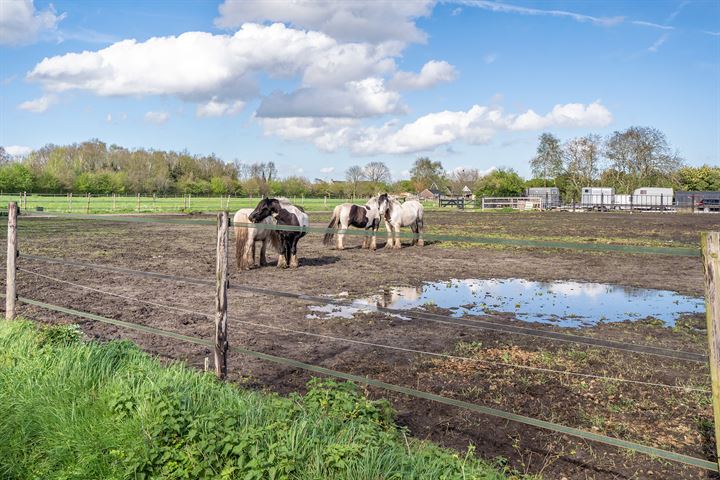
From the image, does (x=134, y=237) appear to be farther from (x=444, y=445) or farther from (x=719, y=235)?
(x=719, y=235)

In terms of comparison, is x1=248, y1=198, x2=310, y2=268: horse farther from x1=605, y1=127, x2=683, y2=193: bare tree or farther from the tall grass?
x1=605, y1=127, x2=683, y2=193: bare tree

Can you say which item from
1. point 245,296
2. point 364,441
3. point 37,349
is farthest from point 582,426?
point 245,296

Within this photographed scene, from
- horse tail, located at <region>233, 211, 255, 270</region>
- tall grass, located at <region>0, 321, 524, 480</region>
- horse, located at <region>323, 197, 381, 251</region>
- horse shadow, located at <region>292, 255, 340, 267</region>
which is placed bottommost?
tall grass, located at <region>0, 321, 524, 480</region>

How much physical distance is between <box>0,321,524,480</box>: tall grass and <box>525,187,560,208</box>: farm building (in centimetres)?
5915

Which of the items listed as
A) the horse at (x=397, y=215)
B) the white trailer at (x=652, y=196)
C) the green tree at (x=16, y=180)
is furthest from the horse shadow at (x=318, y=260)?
the white trailer at (x=652, y=196)

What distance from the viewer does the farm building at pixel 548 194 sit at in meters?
60.3

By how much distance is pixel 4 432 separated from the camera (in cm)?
346

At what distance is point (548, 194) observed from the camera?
6569 centimetres

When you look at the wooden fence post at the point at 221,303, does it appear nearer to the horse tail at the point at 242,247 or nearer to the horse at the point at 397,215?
the horse tail at the point at 242,247

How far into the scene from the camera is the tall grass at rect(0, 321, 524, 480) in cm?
288

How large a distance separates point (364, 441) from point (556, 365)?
3.49 metres

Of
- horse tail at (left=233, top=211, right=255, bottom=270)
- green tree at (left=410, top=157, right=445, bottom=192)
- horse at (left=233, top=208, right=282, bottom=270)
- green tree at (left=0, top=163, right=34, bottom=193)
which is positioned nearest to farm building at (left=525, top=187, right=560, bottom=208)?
green tree at (left=410, top=157, right=445, bottom=192)

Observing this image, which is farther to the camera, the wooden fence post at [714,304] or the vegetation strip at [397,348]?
the vegetation strip at [397,348]

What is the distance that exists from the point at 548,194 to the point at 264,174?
4980cm
